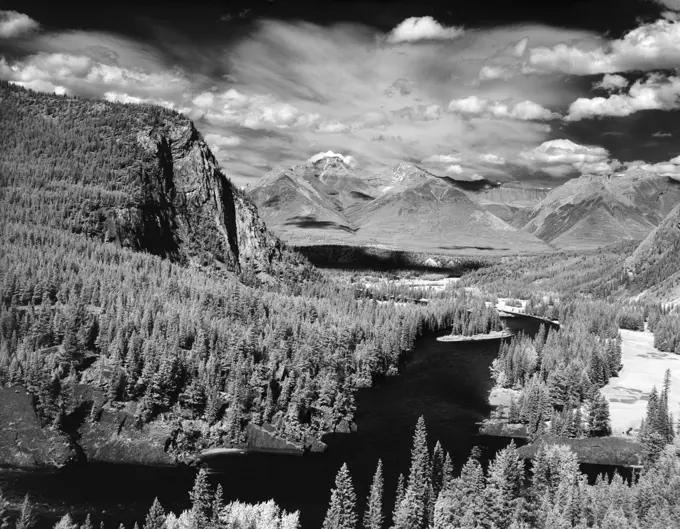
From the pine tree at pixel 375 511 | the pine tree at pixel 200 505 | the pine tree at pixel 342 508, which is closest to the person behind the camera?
the pine tree at pixel 200 505

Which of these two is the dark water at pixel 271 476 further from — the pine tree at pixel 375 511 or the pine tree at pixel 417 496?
the pine tree at pixel 417 496

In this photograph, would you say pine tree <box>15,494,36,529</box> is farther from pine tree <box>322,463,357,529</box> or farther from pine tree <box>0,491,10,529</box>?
pine tree <box>322,463,357,529</box>

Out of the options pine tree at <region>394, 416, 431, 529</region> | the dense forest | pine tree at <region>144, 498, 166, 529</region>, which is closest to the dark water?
the dense forest

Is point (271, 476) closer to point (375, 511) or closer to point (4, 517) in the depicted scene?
point (375, 511)

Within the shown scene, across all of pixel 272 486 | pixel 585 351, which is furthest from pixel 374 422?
pixel 585 351

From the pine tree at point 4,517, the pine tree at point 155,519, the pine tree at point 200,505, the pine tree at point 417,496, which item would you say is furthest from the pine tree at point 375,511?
the pine tree at point 4,517

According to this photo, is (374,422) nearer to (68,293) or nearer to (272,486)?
(272,486)
